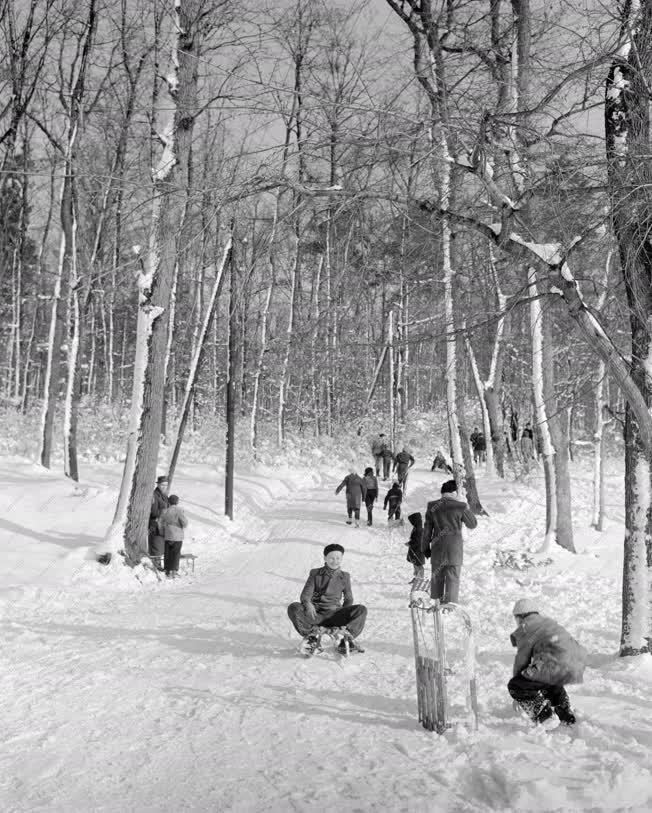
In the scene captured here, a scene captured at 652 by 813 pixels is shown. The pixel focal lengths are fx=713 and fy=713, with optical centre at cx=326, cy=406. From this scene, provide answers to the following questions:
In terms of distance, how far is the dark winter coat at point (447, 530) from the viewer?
8531mm

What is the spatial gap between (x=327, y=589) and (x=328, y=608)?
202mm

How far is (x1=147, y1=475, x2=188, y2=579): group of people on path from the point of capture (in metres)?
13.0

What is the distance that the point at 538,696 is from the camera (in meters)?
5.26

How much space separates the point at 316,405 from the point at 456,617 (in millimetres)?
25718

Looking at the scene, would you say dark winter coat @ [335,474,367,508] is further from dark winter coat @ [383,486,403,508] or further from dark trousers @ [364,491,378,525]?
dark winter coat @ [383,486,403,508]

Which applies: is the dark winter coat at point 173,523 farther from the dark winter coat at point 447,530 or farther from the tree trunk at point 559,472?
the tree trunk at point 559,472

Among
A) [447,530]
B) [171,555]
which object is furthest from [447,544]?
[171,555]

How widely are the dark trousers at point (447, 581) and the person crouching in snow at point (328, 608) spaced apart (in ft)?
4.33

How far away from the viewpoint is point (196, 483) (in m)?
23.4

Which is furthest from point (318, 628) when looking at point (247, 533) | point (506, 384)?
point (506, 384)

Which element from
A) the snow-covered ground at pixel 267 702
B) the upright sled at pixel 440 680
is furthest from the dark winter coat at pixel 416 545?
the upright sled at pixel 440 680

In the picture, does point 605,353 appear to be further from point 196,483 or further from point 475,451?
point 475,451

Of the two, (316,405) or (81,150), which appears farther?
→ (316,405)

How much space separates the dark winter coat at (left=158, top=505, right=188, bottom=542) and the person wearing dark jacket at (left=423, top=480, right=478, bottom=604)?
5740mm
